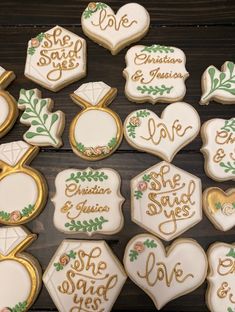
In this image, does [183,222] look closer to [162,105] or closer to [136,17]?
[162,105]

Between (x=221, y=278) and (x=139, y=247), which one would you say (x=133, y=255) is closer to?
(x=139, y=247)

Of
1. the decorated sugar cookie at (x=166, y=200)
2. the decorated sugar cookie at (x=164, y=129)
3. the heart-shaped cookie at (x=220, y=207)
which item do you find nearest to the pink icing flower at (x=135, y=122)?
the decorated sugar cookie at (x=164, y=129)

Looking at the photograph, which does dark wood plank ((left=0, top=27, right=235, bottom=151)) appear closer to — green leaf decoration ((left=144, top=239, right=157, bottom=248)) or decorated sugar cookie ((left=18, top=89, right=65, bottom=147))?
decorated sugar cookie ((left=18, top=89, right=65, bottom=147))

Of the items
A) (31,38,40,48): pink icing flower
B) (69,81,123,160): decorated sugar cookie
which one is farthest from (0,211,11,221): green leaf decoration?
(31,38,40,48): pink icing flower

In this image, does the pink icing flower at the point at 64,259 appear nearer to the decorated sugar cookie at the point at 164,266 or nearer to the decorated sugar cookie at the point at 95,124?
the decorated sugar cookie at the point at 164,266

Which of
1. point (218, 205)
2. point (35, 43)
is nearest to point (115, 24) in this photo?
point (35, 43)

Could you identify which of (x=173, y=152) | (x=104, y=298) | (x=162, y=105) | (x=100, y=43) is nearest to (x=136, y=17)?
(x=100, y=43)

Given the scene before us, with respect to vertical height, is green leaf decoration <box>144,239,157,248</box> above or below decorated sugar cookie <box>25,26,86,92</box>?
below
